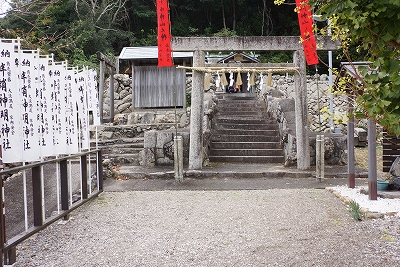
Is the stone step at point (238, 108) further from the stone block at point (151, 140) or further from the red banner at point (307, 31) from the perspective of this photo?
the red banner at point (307, 31)

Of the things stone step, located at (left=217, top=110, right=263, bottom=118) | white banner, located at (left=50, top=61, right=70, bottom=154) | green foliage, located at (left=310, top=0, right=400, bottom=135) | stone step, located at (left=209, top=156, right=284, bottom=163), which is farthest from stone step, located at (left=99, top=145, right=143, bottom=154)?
green foliage, located at (left=310, top=0, right=400, bottom=135)

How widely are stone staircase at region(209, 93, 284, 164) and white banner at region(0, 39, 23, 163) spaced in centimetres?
758

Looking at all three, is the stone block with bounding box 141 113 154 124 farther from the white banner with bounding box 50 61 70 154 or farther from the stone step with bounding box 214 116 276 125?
the white banner with bounding box 50 61 70 154

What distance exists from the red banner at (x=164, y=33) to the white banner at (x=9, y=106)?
5225 millimetres

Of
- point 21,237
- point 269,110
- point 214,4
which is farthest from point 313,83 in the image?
point 21,237

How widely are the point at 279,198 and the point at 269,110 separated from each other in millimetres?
7697

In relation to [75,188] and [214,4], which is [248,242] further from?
[214,4]

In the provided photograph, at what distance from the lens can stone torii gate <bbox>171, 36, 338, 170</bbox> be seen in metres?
9.85

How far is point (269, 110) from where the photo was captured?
1454 centimetres

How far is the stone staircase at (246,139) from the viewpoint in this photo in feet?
38.0

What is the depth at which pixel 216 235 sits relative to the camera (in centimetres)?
497

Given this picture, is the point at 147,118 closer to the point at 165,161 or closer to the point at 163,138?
the point at 163,138

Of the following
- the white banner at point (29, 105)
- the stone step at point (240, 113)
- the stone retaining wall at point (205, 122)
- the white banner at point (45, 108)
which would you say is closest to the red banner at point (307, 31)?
the stone retaining wall at point (205, 122)

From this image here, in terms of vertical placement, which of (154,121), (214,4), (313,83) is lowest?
(154,121)
